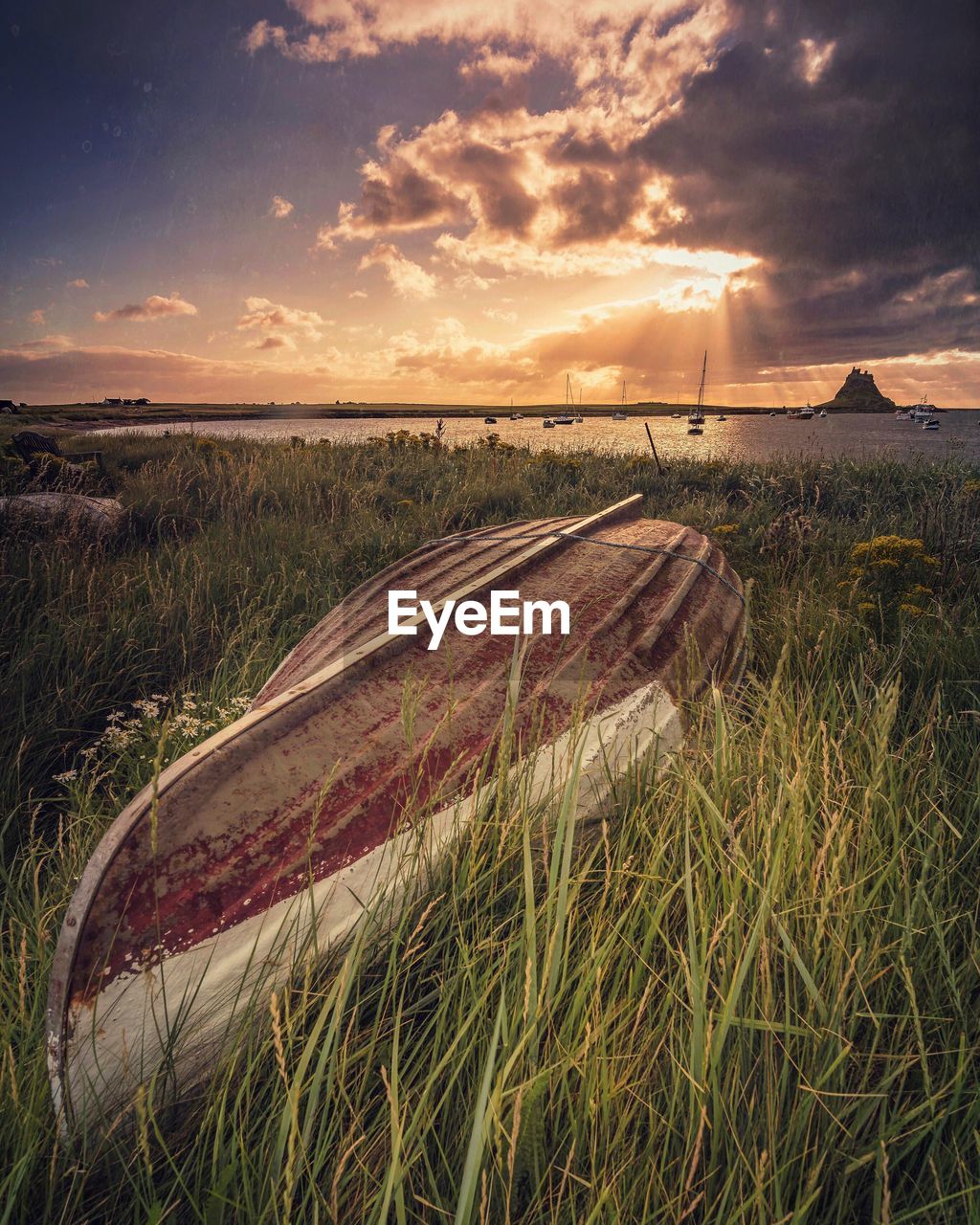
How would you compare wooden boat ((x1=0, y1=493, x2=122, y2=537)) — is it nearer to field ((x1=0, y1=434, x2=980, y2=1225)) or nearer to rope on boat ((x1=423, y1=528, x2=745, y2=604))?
field ((x1=0, y1=434, x2=980, y2=1225))

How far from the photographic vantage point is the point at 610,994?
1283 mm

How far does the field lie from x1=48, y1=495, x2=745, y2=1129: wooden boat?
100 millimetres

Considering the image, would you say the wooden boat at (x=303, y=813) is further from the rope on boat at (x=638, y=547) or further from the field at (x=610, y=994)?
the rope on boat at (x=638, y=547)

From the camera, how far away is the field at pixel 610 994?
3.20ft

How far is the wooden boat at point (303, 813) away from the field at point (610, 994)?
0.10 m

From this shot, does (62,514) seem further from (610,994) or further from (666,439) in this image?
(666,439)

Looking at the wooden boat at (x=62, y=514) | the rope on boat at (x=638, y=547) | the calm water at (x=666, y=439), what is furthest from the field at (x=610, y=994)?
the calm water at (x=666, y=439)

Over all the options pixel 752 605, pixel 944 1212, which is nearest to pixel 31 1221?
pixel 944 1212

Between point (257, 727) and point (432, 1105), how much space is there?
983 millimetres

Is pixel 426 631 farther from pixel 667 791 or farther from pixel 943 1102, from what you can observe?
pixel 943 1102

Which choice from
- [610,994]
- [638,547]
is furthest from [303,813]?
[638,547]

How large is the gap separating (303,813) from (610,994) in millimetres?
841

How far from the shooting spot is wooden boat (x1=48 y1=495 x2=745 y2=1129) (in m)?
1.25

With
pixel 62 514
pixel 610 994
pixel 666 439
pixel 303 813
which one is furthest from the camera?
pixel 666 439
